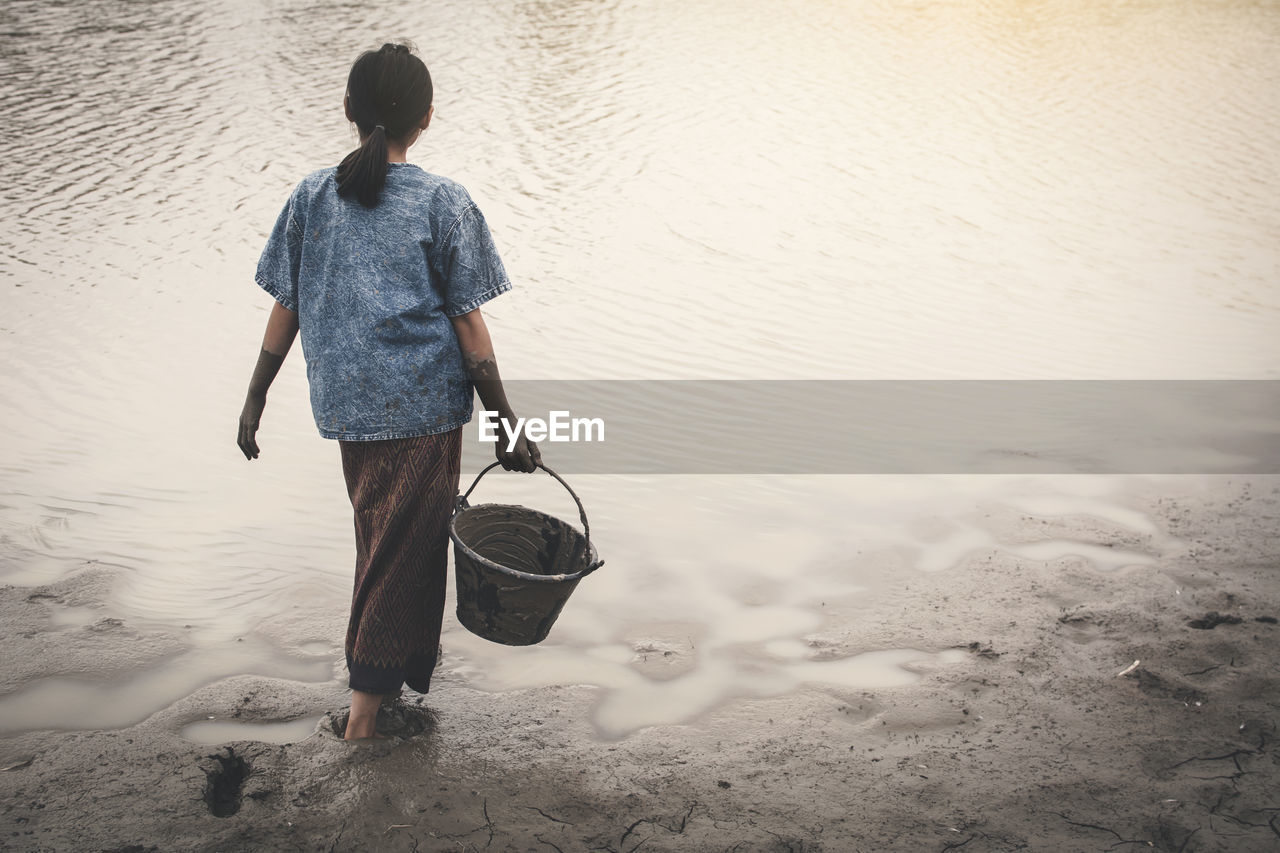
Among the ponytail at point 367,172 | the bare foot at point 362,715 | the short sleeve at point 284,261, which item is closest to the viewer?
the ponytail at point 367,172

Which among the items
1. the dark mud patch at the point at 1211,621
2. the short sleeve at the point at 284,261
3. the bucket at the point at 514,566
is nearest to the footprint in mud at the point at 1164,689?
the dark mud patch at the point at 1211,621

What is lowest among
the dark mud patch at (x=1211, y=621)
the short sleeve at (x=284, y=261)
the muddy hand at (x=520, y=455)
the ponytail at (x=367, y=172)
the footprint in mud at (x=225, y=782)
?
the footprint in mud at (x=225, y=782)

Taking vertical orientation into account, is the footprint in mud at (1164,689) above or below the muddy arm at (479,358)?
below

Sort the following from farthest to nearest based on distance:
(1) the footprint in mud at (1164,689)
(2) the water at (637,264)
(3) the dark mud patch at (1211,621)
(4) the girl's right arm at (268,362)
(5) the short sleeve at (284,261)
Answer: (2) the water at (637,264) → (3) the dark mud patch at (1211,621) → (1) the footprint in mud at (1164,689) → (4) the girl's right arm at (268,362) → (5) the short sleeve at (284,261)

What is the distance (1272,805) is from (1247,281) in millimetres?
5682

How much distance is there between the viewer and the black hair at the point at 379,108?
7.34ft

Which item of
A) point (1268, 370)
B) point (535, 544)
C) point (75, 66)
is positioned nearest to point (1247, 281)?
point (1268, 370)

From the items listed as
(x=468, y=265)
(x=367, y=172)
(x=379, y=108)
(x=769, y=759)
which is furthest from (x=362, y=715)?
(x=379, y=108)

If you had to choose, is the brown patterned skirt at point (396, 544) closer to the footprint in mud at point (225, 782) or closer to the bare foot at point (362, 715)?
the bare foot at point (362, 715)

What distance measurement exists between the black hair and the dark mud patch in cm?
269

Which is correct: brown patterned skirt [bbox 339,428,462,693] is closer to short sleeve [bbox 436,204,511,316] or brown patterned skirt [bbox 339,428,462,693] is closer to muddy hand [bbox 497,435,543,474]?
muddy hand [bbox 497,435,543,474]

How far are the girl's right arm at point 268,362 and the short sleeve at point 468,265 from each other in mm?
376

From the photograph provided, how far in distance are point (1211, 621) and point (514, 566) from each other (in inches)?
84.4

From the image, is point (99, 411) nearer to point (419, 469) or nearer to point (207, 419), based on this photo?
point (207, 419)
